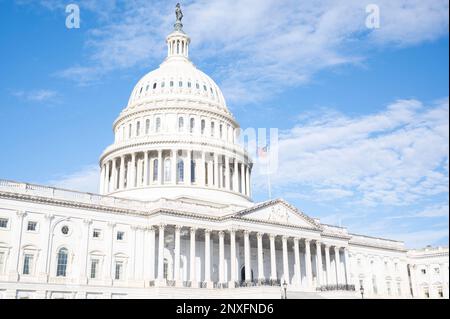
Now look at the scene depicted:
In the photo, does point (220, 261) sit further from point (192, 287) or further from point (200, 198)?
point (200, 198)

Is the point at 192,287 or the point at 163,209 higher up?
the point at 163,209

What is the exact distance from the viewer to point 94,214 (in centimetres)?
6594

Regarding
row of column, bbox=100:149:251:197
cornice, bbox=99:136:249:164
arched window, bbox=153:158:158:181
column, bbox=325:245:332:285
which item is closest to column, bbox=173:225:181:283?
row of column, bbox=100:149:251:197

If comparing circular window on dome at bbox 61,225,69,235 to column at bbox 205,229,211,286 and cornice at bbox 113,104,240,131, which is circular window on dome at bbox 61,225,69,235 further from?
cornice at bbox 113,104,240,131

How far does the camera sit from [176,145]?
8781 centimetres

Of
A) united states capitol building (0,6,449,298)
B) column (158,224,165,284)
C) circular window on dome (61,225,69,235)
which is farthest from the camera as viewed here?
column (158,224,165,284)

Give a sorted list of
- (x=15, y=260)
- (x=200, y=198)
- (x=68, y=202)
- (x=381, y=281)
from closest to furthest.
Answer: (x=15, y=260)
(x=68, y=202)
(x=200, y=198)
(x=381, y=281)

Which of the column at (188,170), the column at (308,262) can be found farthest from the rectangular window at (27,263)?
the column at (308,262)

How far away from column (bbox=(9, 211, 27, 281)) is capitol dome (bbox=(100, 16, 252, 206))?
2556 cm

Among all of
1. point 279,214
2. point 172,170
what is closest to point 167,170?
point 172,170

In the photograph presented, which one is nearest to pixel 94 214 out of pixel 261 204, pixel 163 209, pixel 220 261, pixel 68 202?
pixel 68 202

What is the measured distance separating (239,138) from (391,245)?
37.0m

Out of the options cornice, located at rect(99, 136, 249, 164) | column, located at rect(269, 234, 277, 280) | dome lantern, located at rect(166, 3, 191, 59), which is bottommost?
column, located at rect(269, 234, 277, 280)

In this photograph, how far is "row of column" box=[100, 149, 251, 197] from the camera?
87062mm
